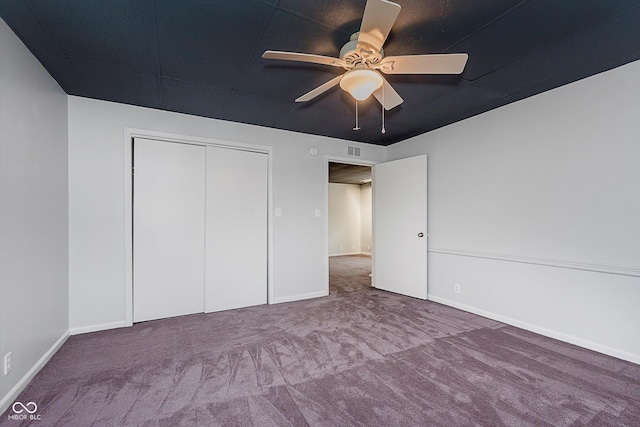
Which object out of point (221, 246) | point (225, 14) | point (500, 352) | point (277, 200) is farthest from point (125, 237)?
point (500, 352)

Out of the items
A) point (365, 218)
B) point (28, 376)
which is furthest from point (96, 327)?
point (365, 218)

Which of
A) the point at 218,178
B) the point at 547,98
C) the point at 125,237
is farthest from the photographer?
the point at 218,178

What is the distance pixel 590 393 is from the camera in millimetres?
1815

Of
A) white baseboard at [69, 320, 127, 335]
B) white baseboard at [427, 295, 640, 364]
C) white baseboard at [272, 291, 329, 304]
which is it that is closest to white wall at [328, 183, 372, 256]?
white baseboard at [272, 291, 329, 304]

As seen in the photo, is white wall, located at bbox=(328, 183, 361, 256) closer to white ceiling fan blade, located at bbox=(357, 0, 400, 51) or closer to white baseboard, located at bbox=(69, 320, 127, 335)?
white baseboard, located at bbox=(69, 320, 127, 335)

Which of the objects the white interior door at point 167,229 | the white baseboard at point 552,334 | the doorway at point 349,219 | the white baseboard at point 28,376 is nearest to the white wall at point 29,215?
the white baseboard at point 28,376

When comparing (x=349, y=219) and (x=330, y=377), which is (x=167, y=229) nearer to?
(x=330, y=377)

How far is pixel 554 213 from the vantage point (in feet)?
8.63

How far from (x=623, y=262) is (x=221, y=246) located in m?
3.88

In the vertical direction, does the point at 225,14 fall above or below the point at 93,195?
above

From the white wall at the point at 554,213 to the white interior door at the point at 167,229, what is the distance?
3.17m

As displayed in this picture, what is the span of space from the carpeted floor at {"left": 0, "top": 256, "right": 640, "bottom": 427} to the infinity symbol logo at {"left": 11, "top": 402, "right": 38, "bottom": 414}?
0.03m

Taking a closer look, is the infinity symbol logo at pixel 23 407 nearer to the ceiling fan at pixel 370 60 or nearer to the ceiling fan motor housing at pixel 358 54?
the ceiling fan at pixel 370 60

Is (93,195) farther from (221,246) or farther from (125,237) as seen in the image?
(221,246)
